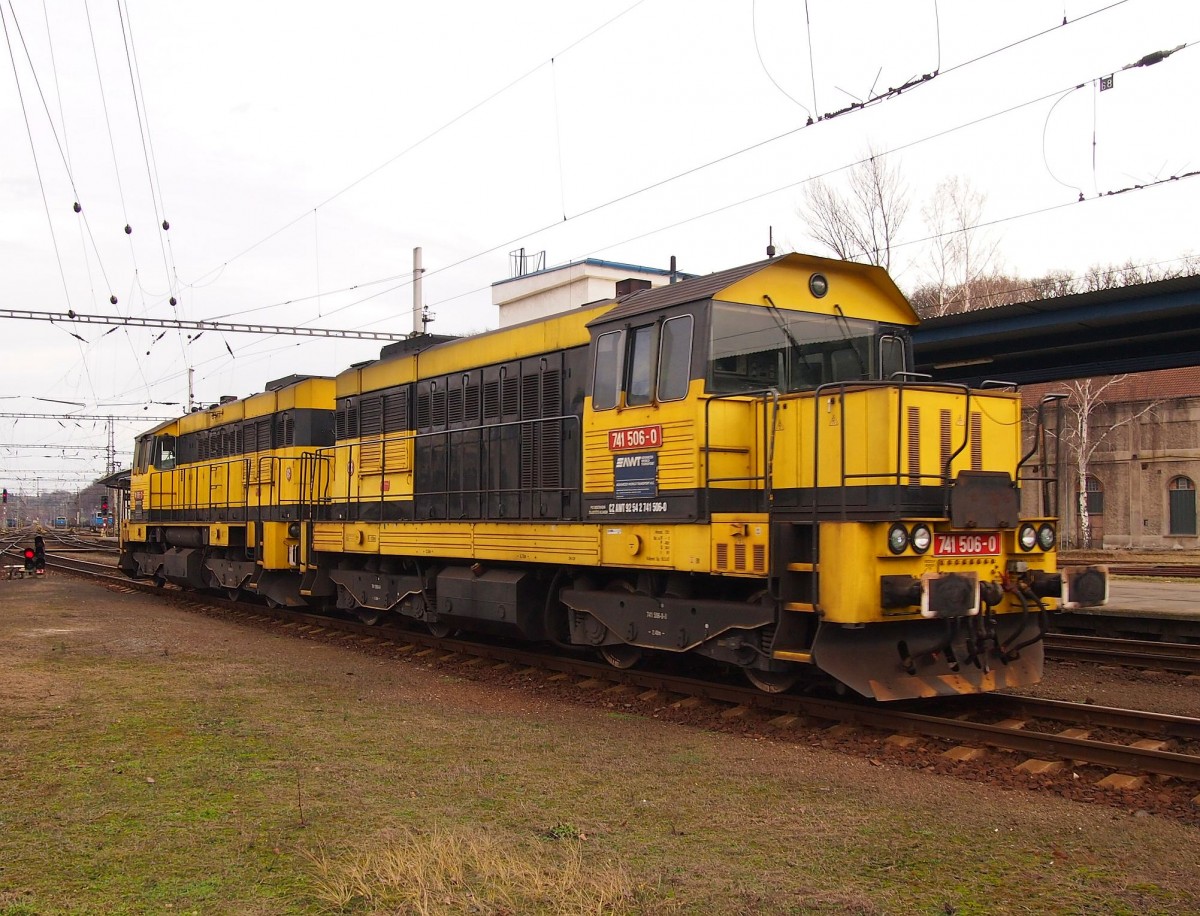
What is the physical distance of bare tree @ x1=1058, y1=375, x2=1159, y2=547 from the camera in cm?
3747

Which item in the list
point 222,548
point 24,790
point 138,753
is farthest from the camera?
point 222,548

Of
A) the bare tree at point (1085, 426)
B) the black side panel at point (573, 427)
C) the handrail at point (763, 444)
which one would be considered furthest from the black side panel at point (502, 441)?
the bare tree at point (1085, 426)

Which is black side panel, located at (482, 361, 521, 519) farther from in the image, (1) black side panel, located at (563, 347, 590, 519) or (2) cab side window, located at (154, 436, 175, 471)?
(2) cab side window, located at (154, 436, 175, 471)

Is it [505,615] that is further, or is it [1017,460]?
[505,615]

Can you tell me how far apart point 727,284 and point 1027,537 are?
317 centimetres

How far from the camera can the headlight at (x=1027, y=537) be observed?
7852mm

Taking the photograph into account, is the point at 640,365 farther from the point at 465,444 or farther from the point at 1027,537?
the point at 465,444

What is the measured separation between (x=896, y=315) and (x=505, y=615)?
→ 16.6 ft

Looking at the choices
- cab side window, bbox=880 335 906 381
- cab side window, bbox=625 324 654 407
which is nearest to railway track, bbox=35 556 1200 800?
cab side window, bbox=625 324 654 407

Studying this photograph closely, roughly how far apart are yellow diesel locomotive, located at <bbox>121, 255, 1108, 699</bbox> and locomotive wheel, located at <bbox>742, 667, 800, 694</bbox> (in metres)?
0.02

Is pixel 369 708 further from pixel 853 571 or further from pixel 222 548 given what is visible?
pixel 222 548

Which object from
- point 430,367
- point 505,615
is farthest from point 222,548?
point 505,615

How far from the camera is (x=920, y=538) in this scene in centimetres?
719

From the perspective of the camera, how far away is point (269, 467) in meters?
17.0
